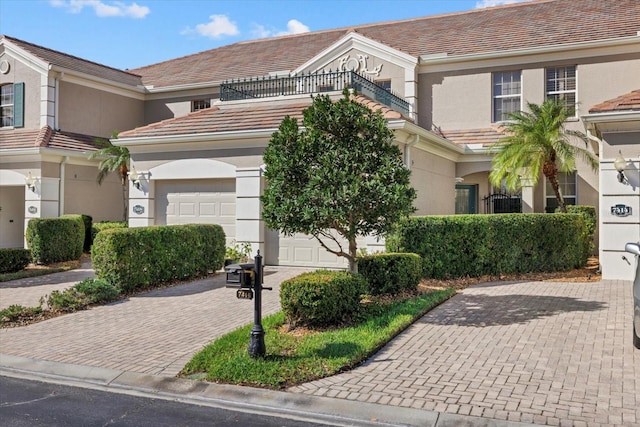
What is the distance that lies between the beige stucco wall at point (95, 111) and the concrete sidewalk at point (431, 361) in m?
13.3

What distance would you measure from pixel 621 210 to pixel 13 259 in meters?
15.2

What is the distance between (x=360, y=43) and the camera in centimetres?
1984

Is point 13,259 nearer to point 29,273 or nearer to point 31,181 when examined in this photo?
point 29,273

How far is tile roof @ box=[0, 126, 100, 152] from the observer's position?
1914 cm

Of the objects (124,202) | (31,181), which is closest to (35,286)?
(31,181)

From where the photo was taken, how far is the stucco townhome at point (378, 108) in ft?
47.9

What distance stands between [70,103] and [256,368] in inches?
720

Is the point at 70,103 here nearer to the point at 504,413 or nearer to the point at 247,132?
the point at 247,132

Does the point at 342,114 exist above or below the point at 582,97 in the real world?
below

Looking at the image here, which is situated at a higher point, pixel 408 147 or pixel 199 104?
pixel 199 104

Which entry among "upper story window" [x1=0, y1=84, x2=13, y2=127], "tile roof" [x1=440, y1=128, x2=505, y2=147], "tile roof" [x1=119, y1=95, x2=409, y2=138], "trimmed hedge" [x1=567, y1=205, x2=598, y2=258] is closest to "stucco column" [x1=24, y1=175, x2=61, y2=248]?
"upper story window" [x1=0, y1=84, x2=13, y2=127]

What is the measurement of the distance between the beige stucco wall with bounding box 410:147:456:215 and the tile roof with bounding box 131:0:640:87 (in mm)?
4577

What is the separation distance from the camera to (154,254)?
11961 mm

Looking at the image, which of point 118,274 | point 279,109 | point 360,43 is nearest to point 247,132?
A: point 279,109
